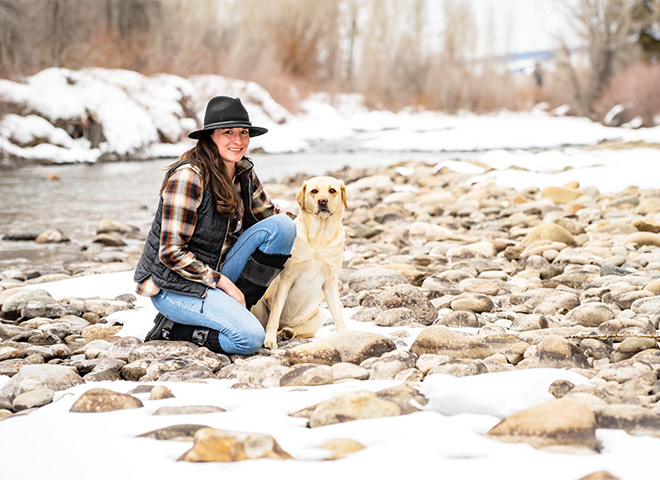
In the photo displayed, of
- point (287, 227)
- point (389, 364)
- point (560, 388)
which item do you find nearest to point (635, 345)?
point (560, 388)

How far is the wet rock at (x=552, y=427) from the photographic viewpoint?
2.21 metres

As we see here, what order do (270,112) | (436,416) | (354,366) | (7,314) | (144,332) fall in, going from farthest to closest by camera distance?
1. (270,112)
2. (7,314)
3. (144,332)
4. (354,366)
5. (436,416)

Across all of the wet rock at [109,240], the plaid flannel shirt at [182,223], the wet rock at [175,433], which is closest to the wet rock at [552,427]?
the wet rock at [175,433]

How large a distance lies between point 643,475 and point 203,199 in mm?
2523

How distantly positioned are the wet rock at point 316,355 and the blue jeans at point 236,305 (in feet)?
1.26

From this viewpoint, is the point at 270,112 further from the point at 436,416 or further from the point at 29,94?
the point at 436,416

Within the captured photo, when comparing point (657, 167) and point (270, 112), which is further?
point (270, 112)

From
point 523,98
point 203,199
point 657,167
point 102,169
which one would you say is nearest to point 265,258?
point 203,199

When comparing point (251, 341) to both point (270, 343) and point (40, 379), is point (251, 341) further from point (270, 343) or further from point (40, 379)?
point (40, 379)

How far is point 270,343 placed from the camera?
3.98 meters

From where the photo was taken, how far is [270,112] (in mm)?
28750

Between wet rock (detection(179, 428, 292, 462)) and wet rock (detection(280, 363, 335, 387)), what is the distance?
77 centimetres

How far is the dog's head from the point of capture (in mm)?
3906

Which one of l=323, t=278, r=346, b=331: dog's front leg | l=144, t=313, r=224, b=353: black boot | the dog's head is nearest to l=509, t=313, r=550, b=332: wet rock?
l=323, t=278, r=346, b=331: dog's front leg
